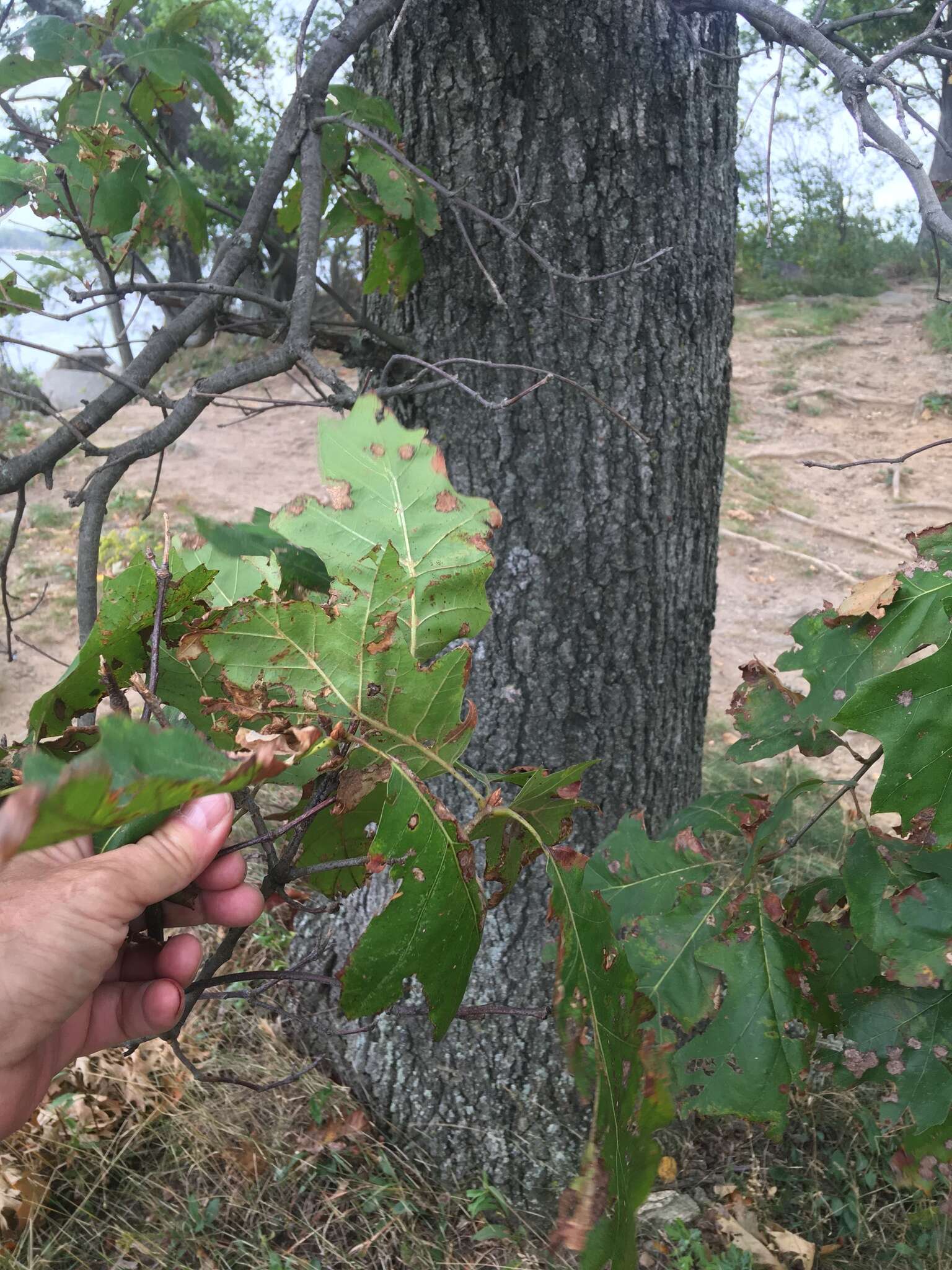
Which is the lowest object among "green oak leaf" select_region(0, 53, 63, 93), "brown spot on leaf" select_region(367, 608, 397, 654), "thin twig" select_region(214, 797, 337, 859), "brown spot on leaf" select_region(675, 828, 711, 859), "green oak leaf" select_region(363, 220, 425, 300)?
"brown spot on leaf" select_region(675, 828, 711, 859)

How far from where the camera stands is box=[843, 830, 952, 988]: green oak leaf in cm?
123

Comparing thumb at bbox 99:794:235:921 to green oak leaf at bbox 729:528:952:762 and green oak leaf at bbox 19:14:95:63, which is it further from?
green oak leaf at bbox 19:14:95:63

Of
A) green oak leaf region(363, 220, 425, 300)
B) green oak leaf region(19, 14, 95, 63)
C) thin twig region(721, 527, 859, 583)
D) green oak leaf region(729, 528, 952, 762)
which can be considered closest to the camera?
green oak leaf region(729, 528, 952, 762)

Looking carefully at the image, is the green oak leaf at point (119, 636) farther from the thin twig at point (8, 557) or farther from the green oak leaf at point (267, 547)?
the thin twig at point (8, 557)

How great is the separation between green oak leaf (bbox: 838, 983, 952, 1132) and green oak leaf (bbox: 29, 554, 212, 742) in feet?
3.90

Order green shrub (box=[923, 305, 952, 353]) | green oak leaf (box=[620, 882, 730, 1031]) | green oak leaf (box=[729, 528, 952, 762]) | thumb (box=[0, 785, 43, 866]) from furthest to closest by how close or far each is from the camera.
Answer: green shrub (box=[923, 305, 952, 353]), green oak leaf (box=[620, 882, 730, 1031]), green oak leaf (box=[729, 528, 952, 762]), thumb (box=[0, 785, 43, 866])

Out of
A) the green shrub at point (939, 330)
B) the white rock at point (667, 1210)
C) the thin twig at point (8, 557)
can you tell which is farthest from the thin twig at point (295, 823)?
the green shrub at point (939, 330)

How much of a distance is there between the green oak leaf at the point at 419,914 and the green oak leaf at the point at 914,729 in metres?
0.55

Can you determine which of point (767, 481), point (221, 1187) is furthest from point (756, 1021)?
point (767, 481)

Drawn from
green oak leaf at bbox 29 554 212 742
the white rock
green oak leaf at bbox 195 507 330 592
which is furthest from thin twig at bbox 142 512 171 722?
the white rock


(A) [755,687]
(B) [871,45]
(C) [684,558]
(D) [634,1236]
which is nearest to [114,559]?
(C) [684,558]

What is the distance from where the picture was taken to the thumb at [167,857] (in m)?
0.76

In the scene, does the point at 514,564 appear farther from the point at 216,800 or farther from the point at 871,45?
the point at 871,45

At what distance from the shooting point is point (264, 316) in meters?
1.92
